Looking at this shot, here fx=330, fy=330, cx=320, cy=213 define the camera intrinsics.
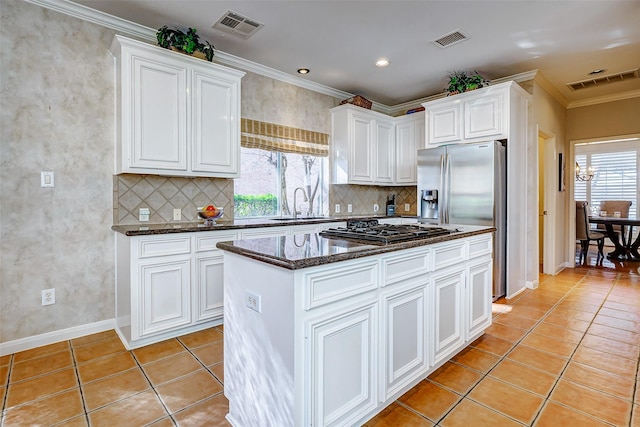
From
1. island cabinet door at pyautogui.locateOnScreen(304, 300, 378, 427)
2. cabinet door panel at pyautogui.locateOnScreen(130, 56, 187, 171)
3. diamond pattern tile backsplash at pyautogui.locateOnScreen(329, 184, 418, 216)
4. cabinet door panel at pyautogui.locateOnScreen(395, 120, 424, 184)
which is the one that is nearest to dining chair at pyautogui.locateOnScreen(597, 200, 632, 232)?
diamond pattern tile backsplash at pyautogui.locateOnScreen(329, 184, 418, 216)

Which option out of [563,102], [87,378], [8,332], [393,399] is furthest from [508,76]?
[8,332]

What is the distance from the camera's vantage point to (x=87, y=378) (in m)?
2.09

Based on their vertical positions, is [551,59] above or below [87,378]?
above

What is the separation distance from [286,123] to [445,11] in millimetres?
2096

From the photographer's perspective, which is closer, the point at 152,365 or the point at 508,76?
the point at 152,365

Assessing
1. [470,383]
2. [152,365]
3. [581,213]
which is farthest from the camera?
[581,213]

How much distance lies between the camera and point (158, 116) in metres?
2.78

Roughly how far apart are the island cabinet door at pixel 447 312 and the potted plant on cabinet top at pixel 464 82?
2.60m

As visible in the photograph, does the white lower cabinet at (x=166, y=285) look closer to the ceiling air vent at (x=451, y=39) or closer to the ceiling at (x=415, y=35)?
the ceiling at (x=415, y=35)

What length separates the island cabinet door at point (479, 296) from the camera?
2396 millimetres

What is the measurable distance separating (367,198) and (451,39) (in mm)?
2542

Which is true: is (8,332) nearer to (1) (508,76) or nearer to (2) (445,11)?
(2) (445,11)

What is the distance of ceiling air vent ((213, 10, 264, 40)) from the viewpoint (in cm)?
282

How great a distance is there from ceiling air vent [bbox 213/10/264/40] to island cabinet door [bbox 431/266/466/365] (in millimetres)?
2618
